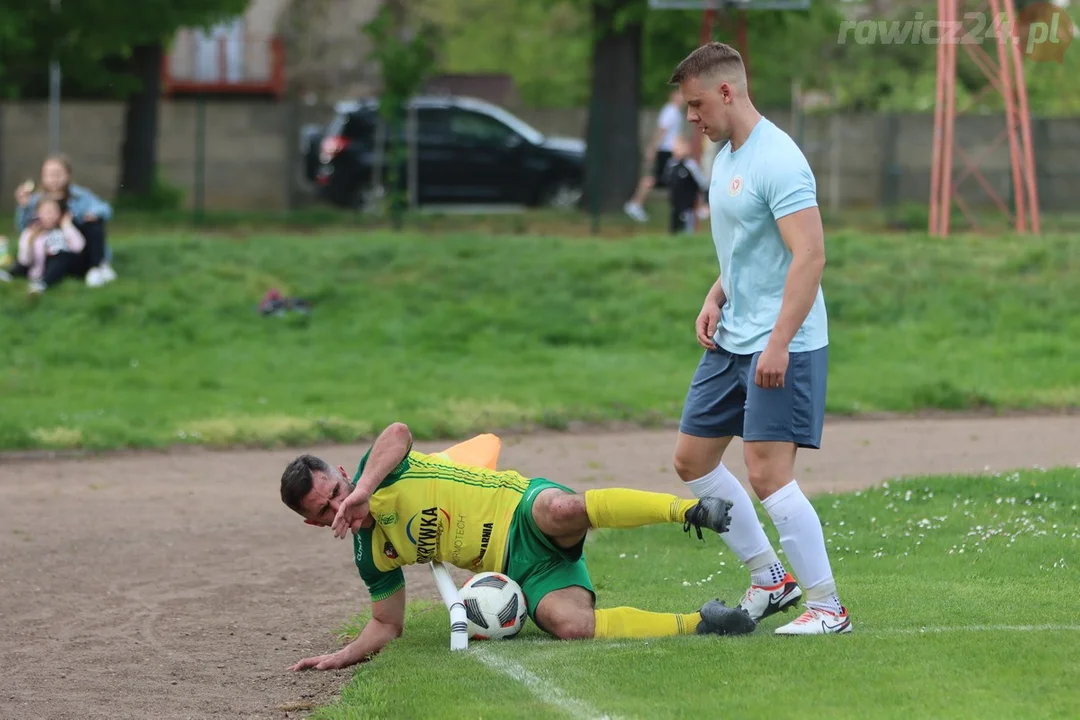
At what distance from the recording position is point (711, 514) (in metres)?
5.44

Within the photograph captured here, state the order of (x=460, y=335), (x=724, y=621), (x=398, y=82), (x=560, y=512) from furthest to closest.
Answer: (x=398, y=82) < (x=460, y=335) < (x=560, y=512) < (x=724, y=621)

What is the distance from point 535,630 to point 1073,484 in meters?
3.90

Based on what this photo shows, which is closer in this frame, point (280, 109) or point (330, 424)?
point (330, 424)

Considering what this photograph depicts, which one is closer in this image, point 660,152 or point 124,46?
point 660,152

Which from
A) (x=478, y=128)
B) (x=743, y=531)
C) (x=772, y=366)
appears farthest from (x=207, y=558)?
(x=478, y=128)

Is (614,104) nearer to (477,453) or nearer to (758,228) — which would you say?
(477,453)

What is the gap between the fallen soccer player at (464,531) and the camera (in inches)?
233

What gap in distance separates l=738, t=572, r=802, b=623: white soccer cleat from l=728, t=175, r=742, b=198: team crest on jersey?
5.09 feet

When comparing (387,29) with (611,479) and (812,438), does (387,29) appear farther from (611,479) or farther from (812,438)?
(812,438)

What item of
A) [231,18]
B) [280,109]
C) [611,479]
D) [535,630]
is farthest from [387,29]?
[535,630]

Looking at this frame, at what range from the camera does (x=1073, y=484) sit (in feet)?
29.3

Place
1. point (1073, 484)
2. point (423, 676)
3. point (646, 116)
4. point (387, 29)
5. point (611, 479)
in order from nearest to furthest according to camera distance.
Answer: point (423, 676)
point (1073, 484)
point (611, 479)
point (387, 29)
point (646, 116)

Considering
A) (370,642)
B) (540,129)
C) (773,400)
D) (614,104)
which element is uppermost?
(614,104)

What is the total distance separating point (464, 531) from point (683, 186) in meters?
14.7
